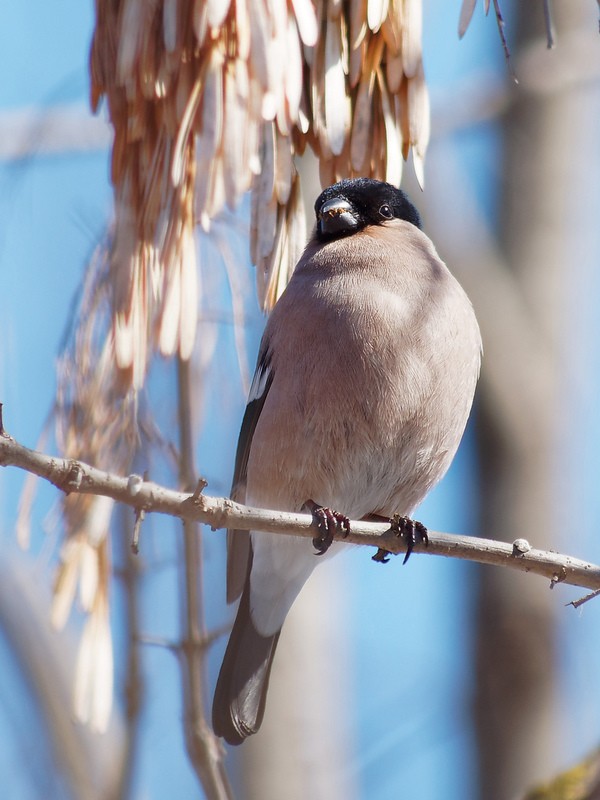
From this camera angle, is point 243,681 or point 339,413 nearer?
point 339,413

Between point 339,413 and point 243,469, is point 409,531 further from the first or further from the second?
point 243,469

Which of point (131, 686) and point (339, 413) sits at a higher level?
point (339, 413)

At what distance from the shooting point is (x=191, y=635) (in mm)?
2896

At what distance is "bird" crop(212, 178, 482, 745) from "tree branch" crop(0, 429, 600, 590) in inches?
10.6

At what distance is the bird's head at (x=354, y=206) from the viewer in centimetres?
376

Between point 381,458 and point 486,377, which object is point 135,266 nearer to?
point 381,458

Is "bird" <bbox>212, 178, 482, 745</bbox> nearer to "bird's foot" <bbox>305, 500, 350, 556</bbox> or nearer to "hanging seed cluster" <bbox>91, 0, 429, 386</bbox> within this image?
"bird's foot" <bbox>305, 500, 350, 556</bbox>

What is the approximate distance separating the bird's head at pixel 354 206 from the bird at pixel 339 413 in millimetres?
83

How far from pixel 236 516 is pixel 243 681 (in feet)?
5.19

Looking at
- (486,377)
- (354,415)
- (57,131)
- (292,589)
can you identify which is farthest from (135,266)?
(486,377)

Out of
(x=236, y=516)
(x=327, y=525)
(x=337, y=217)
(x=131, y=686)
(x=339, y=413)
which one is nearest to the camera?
(x=236, y=516)

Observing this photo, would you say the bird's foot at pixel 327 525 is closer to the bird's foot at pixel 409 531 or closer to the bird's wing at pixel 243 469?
the bird's foot at pixel 409 531

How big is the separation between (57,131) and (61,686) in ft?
8.50

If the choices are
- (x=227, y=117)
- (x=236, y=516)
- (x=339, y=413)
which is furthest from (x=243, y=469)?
(x=227, y=117)
